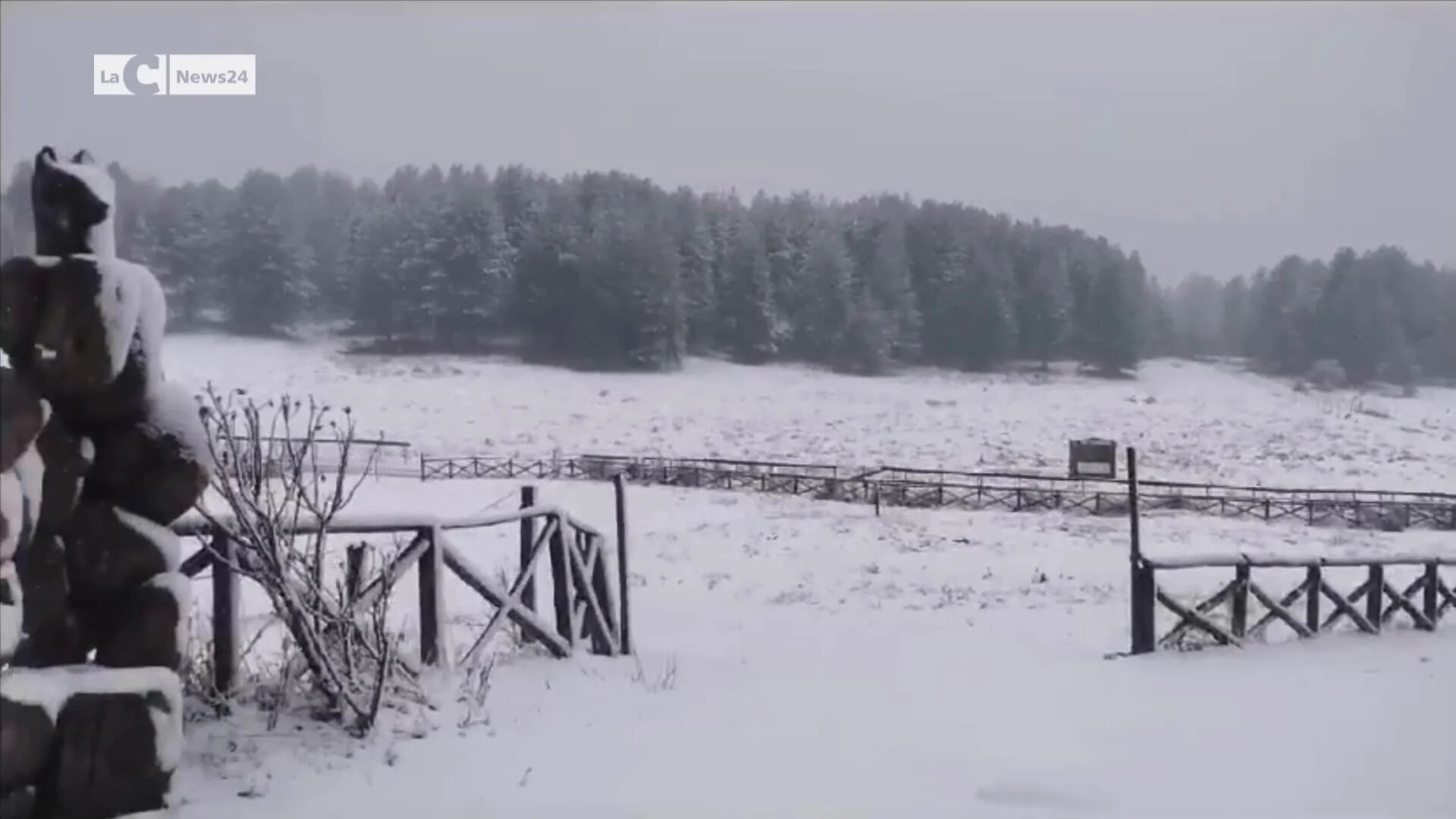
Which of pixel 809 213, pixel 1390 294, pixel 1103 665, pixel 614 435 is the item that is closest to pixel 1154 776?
pixel 1103 665

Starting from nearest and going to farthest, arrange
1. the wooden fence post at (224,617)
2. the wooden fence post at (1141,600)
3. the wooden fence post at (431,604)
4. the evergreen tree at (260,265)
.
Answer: the wooden fence post at (224,617), the wooden fence post at (431,604), the evergreen tree at (260,265), the wooden fence post at (1141,600)

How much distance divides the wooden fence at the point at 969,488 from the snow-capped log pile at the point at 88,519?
131 inches

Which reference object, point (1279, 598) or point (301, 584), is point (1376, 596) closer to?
point (1279, 598)

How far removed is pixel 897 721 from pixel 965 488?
374 centimetres

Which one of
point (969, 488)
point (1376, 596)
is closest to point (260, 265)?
point (969, 488)

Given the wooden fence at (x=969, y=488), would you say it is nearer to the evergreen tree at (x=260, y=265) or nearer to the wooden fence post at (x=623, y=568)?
the wooden fence post at (x=623, y=568)

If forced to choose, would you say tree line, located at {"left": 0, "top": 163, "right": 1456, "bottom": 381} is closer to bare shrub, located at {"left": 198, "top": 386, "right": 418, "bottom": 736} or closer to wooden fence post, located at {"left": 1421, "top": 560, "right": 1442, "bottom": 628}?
bare shrub, located at {"left": 198, "top": 386, "right": 418, "bottom": 736}

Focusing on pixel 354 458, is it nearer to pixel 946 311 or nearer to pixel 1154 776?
pixel 946 311

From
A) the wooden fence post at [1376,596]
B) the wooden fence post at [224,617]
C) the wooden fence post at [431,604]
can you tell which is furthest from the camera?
the wooden fence post at [1376,596]

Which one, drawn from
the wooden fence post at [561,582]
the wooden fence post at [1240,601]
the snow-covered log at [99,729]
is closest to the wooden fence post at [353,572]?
the snow-covered log at [99,729]

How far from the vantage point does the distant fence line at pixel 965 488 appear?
5676 mm

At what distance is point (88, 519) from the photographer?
90.7 inches

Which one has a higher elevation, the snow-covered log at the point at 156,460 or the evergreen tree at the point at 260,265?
the evergreen tree at the point at 260,265

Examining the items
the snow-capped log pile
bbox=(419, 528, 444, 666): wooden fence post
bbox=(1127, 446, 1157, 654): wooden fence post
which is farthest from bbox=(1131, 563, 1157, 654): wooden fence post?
the snow-capped log pile
